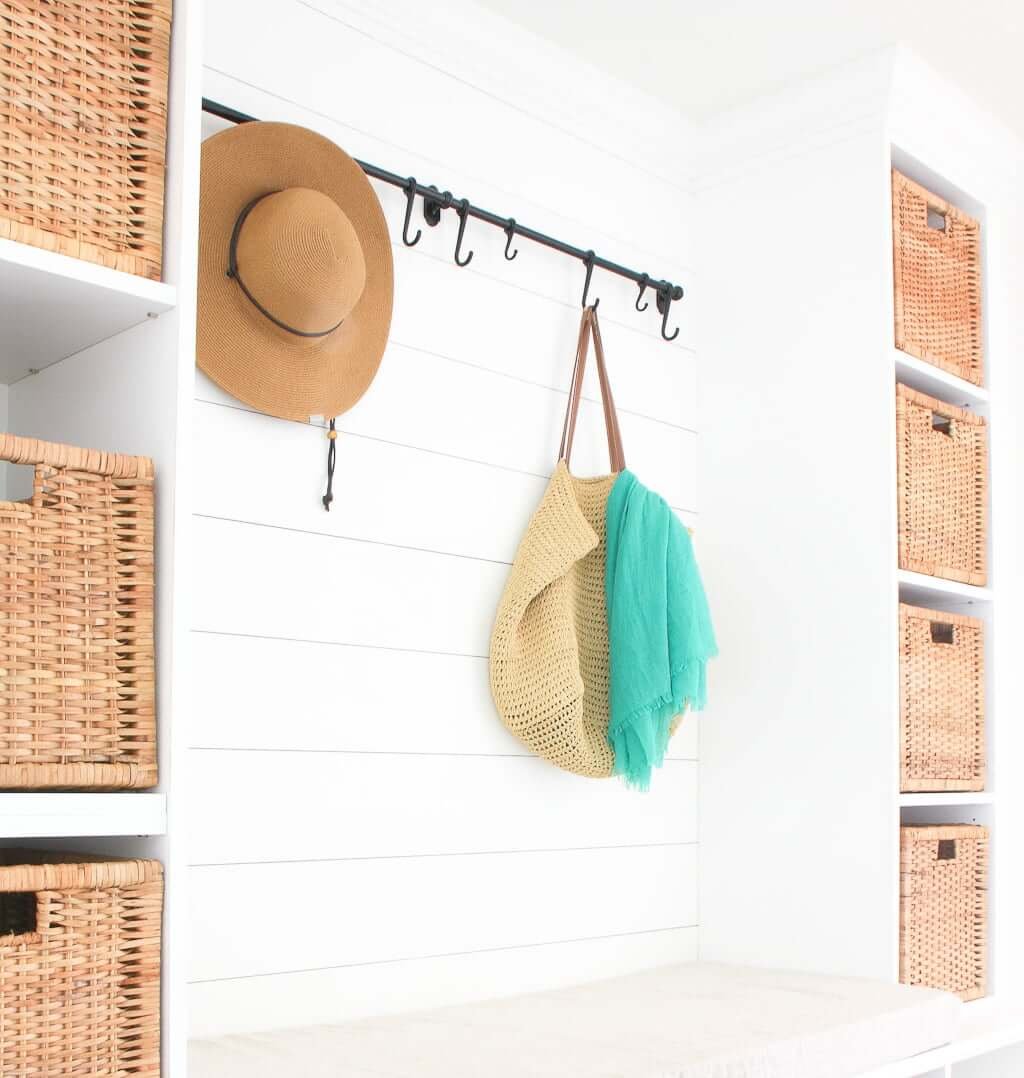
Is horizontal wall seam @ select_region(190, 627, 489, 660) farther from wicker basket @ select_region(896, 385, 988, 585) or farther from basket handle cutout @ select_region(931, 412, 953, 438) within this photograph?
basket handle cutout @ select_region(931, 412, 953, 438)

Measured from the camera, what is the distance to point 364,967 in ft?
6.27

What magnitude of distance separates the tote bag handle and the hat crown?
569 mm

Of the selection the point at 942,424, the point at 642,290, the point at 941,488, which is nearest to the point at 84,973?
the point at 642,290

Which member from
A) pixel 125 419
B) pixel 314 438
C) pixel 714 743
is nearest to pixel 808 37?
pixel 314 438

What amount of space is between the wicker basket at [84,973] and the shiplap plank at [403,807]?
1.61 feet

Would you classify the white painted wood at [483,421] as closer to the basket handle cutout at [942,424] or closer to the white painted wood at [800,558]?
the white painted wood at [800,558]

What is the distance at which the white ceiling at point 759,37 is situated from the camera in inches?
85.1

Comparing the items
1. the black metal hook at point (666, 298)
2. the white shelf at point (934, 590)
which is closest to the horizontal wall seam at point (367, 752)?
the white shelf at point (934, 590)

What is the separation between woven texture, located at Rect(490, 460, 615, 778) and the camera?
2.08 meters

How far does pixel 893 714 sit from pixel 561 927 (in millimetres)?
685

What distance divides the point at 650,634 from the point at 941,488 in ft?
2.35

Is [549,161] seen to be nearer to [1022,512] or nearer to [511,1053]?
[1022,512]

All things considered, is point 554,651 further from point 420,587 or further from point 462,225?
point 462,225

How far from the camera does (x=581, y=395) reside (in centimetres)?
235
